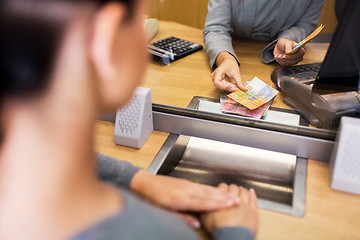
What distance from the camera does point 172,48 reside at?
1.33 meters

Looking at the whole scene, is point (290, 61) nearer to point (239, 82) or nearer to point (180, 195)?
point (239, 82)

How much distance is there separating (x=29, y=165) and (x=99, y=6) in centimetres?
22

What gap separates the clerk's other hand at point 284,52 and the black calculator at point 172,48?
0.34 metres

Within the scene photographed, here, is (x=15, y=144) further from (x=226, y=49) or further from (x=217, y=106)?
(x=226, y=49)

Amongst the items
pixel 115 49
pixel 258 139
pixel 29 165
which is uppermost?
pixel 115 49

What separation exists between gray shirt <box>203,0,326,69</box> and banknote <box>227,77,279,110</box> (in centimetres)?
20

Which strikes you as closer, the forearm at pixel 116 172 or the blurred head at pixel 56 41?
the blurred head at pixel 56 41

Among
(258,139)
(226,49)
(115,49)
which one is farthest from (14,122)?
(226,49)

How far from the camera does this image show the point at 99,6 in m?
0.37

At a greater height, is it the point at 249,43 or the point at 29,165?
the point at 29,165

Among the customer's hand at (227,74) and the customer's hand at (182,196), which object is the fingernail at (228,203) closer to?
the customer's hand at (182,196)

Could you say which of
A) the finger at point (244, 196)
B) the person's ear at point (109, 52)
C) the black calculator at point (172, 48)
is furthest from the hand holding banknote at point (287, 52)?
the person's ear at point (109, 52)

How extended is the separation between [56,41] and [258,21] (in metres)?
1.16

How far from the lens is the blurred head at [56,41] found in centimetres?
33
